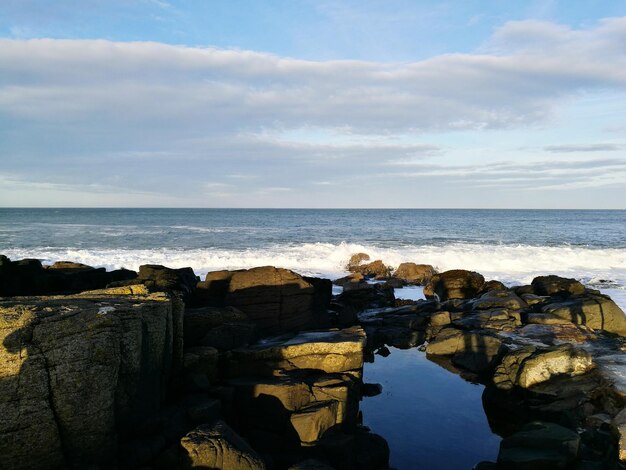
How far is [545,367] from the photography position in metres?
13.4

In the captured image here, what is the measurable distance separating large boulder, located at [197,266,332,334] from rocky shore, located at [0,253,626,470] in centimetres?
5

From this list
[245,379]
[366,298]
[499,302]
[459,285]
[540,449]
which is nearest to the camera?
[540,449]

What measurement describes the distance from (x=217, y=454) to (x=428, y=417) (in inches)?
252

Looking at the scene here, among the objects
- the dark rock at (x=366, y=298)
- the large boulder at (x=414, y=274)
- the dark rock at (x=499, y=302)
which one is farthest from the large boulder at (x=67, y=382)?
the large boulder at (x=414, y=274)

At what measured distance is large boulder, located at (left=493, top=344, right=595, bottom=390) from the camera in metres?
13.3

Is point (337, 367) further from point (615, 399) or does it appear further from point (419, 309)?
point (419, 309)

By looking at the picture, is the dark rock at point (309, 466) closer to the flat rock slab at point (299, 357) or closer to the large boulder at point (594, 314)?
the flat rock slab at point (299, 357)

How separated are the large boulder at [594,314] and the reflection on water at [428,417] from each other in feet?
22.2

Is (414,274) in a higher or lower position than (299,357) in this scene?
lower

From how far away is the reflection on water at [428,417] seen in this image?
10.5 metres

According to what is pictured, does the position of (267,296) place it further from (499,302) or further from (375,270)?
(375,270)

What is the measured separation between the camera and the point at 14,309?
798 centimetres

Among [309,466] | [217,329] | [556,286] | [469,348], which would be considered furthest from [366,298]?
[309,466]

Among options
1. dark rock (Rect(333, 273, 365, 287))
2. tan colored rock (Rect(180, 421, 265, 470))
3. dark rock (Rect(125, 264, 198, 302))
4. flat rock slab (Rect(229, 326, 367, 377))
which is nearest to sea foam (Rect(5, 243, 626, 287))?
dark rock (Rect(333, 273, 365, 287))
